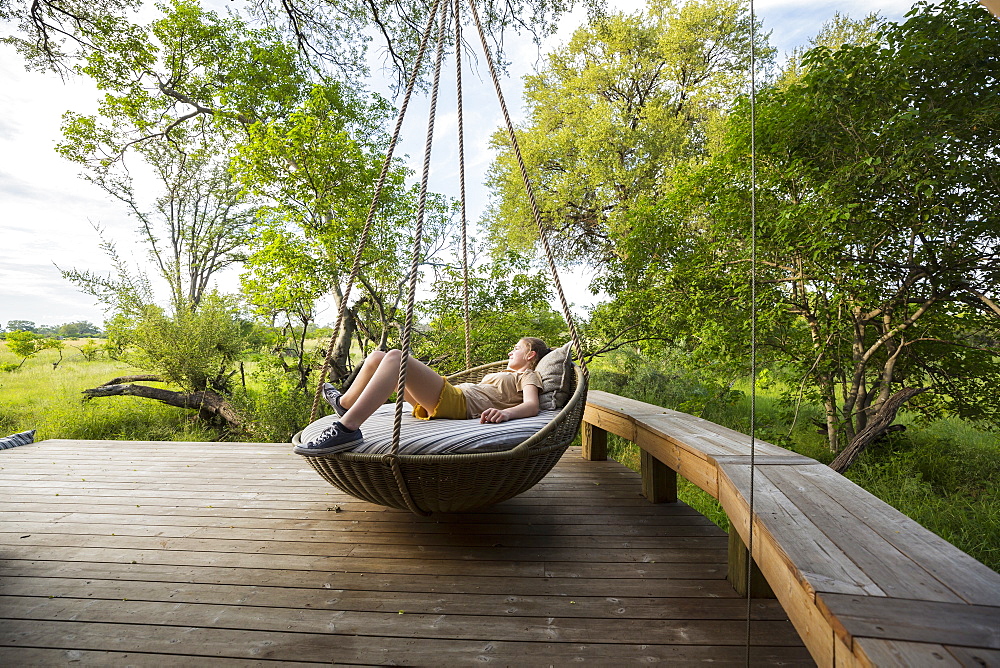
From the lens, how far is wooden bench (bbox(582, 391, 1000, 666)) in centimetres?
82

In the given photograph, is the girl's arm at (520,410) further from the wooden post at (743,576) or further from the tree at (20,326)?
the tree at (20,326)

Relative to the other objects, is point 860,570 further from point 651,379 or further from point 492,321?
point 651,379

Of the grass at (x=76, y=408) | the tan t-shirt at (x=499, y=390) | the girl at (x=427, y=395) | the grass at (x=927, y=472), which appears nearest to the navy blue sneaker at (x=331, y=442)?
the girl at (x=427, y=395)

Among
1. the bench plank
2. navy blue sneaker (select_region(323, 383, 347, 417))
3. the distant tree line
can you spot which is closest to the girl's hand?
navy blue sneaker (select_region(323, 383, 347, 417))

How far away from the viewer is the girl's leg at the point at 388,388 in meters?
2.04

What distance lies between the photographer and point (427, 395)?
243 cm

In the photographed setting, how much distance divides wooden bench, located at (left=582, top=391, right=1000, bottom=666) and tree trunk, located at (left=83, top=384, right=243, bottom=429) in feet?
17.7

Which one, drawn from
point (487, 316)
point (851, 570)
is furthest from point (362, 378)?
point (487, 316)

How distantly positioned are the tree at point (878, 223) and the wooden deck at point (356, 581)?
89.2 inches

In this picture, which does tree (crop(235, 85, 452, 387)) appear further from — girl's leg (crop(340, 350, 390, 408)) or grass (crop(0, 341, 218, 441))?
girl's leg (crop(340, 350, 390, 408))

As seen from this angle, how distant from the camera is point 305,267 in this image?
5.33 m

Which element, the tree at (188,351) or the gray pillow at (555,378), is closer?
the gray pillow at (555,378)

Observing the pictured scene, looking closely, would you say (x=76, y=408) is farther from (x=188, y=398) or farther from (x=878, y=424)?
(x=878, y=424)

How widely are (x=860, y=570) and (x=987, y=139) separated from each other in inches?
141
